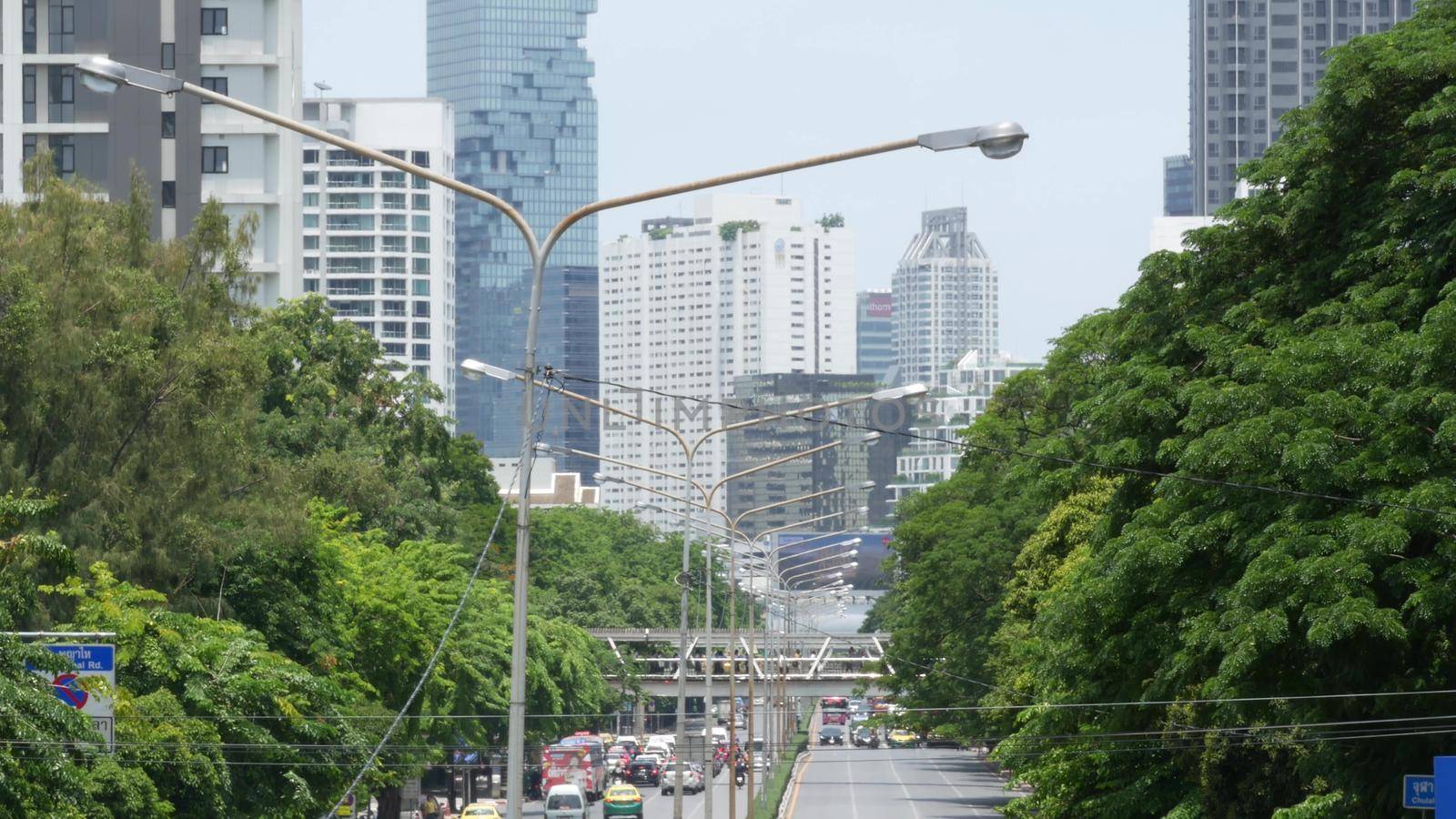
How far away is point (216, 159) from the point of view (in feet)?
282

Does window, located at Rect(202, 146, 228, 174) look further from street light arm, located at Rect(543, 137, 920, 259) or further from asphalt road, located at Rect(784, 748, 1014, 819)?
street light arm, located at Rect(543, 137, 920, 259)

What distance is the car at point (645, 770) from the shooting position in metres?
93.4

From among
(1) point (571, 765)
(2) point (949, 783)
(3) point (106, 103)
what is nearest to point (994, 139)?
(1) point (571, 765)

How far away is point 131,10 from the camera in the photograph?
7869 cm

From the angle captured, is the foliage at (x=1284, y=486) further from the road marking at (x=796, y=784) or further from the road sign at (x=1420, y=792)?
the road marking at (x=796, y=784)

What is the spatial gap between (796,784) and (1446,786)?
7062cm

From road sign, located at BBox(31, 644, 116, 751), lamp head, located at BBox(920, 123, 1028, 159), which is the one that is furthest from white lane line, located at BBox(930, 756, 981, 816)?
lamp head, located at BBox(920, 123, 1028, 159)

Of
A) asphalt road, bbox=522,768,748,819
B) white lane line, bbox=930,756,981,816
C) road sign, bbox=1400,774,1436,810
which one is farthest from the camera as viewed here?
asphalt road, bbox=522,768,748,819

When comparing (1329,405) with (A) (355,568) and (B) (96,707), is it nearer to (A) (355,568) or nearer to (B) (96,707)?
(B) (96,707)

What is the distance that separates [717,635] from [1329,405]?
8617 centimetres

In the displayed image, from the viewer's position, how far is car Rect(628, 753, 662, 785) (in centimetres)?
9338

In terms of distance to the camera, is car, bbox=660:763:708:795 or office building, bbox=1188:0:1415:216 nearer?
car, bbox=660:763:708:795

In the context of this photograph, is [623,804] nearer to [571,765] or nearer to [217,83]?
[571,765]

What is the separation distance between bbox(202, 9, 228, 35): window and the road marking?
38.7 meters
